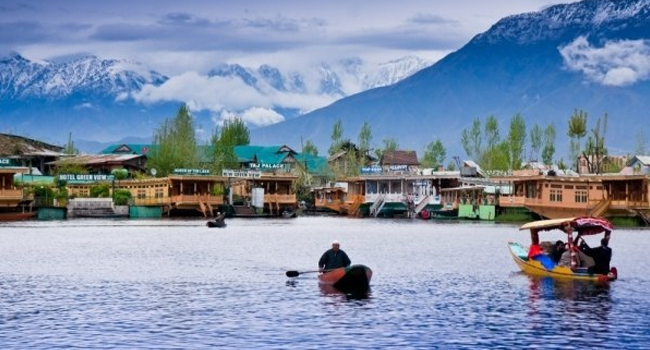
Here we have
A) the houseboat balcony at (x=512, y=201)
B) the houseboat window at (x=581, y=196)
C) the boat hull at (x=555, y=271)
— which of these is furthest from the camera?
the houseboat balcony at (x=512, y=201)

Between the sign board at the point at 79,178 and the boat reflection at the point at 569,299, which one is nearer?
the boat reflection at the point at 569,299

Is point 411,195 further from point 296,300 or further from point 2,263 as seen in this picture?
point 296,300

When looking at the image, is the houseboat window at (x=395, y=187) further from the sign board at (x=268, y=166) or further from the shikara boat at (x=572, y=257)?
the shikara boat at (x=572, y=257)

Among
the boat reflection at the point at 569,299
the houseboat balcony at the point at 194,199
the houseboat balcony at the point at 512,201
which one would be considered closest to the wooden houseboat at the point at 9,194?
the houseboat balcony at the point at 194,199

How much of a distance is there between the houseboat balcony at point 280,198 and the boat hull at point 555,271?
268 feet

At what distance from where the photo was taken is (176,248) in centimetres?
7188

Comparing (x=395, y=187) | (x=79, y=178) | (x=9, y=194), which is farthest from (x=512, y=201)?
(x=9, y=194)

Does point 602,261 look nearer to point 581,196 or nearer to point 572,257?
point 572,257

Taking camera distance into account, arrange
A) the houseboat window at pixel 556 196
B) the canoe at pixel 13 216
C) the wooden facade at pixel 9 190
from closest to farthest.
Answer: the houseboat window at pixel 556 196 → the wooden facade at pixel 9 190 → the canoe at pixel 13 216

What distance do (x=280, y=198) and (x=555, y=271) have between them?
87438 mm

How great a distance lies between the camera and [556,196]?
110312mm

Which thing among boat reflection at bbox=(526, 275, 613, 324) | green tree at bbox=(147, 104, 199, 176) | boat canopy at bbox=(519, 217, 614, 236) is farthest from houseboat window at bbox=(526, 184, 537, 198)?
boat reflection at bbox=(526, 275, 613, 324)

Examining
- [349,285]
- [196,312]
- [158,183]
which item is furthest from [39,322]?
[158,183]

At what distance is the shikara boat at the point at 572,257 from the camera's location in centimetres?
4666
